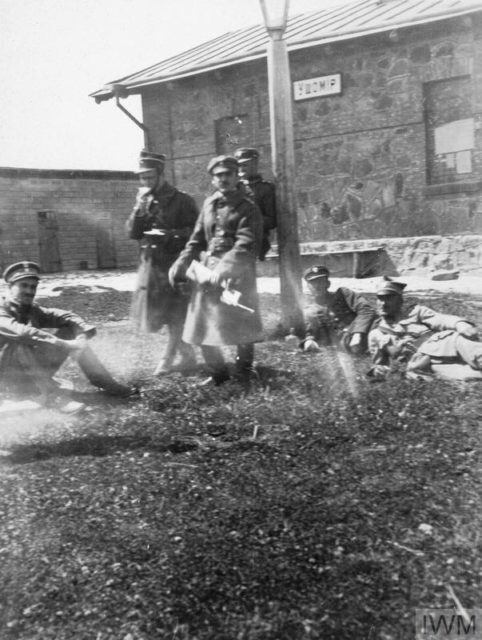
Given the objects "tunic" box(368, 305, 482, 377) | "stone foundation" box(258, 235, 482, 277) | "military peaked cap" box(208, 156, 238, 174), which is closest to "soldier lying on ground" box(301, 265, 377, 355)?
"tunic" box(368, 305, 482, 377)

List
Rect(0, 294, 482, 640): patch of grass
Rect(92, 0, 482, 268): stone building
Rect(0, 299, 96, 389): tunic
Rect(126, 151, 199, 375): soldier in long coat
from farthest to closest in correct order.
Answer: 1. Rect(92, 0, 482, 268): stone building
2. Rect(126, 151, 199, 375): soldier in long coat
3. Rect(0, 299, 96, 389): tunic
4. Rect(0, 294, 482, 640): patch of grass

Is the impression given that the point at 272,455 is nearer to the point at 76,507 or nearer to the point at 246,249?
the point at 76,507

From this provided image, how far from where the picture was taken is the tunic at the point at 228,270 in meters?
5.28

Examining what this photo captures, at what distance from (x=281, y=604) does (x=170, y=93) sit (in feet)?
46.3

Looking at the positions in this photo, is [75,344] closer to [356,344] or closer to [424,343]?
[356,344]

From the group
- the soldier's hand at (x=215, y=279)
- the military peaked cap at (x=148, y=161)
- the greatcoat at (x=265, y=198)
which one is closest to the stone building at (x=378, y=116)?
the greatcoat at (x=265, y=198)

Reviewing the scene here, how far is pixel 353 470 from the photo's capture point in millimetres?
3736

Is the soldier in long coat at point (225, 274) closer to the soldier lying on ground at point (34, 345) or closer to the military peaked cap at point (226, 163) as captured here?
the military peaked cap at point (226, 163)

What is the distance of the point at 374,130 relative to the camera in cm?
1269

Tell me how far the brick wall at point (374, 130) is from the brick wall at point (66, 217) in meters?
7.60

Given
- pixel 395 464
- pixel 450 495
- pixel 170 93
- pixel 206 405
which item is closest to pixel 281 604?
pixel 450 495

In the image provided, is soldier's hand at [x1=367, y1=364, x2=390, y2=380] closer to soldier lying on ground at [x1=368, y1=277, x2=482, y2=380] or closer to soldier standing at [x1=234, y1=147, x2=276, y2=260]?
soldier lying on ground at [x1=368, y1=277, x2=482, y2=380]

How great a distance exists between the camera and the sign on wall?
12.9 metres

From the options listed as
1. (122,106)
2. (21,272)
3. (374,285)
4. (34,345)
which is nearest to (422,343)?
(34,345)
